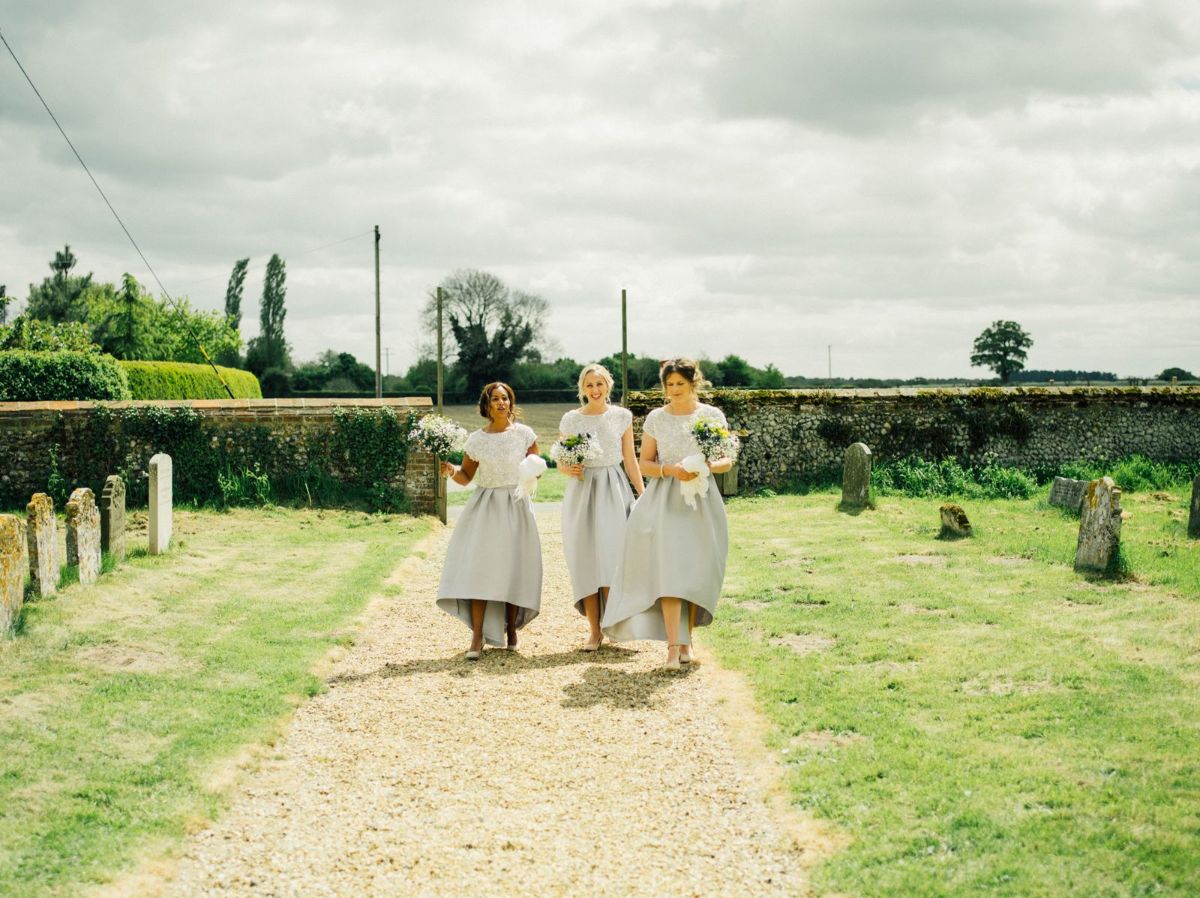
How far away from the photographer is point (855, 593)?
10062mm

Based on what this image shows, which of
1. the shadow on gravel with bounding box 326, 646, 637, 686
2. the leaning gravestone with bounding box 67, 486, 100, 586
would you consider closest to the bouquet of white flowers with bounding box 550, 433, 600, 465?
the shadow on gravel with bounding box 326, 646, 637, 686

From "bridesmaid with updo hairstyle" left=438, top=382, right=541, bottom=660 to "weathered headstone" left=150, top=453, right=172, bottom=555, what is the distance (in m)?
5.96

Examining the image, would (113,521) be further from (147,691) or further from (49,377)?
(49,377)

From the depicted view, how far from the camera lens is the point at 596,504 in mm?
8328

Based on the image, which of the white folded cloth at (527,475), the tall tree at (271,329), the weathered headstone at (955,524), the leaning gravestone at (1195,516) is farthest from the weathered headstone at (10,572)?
the tall tree at (271,329)

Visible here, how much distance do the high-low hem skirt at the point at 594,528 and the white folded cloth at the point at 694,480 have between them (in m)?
0.95

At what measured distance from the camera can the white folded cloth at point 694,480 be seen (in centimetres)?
736

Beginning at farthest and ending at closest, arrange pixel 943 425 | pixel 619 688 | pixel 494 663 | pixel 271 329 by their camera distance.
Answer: pixel 271 329
pixel 943 425
pixel 494 663
pixel 619 688

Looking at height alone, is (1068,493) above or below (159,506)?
below

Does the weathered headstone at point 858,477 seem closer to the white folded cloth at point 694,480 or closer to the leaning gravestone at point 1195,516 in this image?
the leaning gravestone at point 1195,516

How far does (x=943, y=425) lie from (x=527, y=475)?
16340 mm

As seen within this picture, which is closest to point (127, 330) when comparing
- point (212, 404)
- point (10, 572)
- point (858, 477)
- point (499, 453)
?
point (212, 404)

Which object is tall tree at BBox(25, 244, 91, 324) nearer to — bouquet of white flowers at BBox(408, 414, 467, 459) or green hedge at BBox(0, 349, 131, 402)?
green hedge at BBox(0, 349, 131, 402)

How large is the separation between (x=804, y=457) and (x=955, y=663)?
14.4 metres
